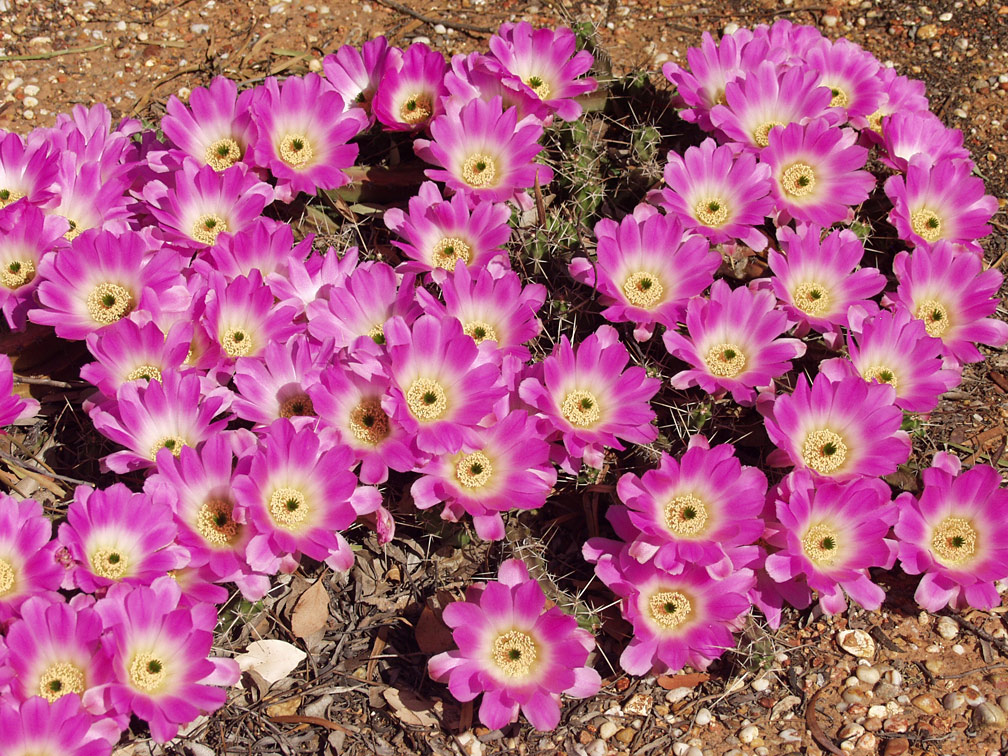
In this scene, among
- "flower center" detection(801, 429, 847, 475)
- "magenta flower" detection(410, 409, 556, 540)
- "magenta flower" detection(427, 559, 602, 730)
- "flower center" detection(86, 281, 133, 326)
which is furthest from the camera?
"flower center" detection(86, 281, 133, 326)

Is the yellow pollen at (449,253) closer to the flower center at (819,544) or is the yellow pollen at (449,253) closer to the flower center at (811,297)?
the flower center at (811,297)

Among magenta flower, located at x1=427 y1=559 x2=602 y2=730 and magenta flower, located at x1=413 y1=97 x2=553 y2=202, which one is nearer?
magenta flower, located at x1=427 y1=559 x2=602 y2=730

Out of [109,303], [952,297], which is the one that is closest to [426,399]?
[109,303]

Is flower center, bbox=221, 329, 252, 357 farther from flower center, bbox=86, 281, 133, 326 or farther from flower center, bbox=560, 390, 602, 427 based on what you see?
flower center, bbox=560, 390, 602, 427

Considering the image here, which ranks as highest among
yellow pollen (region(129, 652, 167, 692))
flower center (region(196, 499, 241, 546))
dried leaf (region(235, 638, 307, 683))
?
flower center (region(196, 499, 241, 546))

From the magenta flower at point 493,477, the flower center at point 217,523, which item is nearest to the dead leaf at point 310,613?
the flower center at point 217,523

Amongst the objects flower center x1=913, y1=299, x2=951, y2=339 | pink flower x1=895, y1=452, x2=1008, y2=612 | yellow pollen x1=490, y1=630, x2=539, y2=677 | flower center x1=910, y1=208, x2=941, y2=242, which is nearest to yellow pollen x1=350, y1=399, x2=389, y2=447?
yellow pollen x1=490, y1=630, x2=539, y2=677

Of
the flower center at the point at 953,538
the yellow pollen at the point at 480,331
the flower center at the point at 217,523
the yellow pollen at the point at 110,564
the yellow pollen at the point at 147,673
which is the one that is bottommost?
the yellow pollen at the point at 147,673
